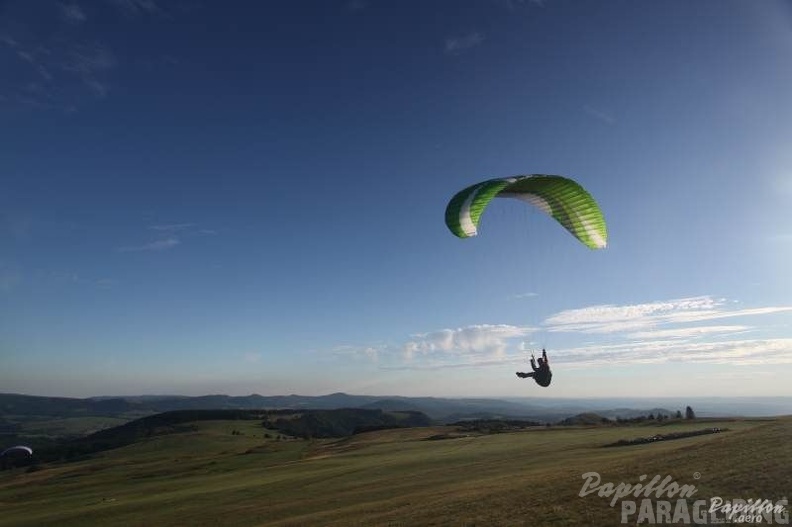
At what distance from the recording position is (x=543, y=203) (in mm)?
29438

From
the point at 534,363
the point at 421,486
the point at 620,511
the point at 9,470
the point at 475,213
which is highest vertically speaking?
the point at 475,213

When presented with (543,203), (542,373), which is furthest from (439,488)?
(543,203)

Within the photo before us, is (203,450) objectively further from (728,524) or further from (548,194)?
(728,524)

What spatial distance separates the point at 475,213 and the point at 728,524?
58.1 feet

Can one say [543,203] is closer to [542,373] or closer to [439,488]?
[542,373]

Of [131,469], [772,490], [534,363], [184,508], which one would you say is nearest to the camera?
[772,490]

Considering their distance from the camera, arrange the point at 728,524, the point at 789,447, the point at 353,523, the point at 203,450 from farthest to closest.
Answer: the point at 203,450 < the point at 353,523 < the point at 789,447 < the point at 728,524

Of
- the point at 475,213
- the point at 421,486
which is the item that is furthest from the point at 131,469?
the point at 475,213

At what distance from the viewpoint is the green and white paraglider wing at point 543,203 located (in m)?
26.8

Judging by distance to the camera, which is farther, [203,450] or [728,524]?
[203,450]

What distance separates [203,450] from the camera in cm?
10081

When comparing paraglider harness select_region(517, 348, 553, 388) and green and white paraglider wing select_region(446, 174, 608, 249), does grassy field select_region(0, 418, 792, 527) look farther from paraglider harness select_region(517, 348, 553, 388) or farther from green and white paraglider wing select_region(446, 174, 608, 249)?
green and white paraglider wing select_region(446, 174, 608, 249)

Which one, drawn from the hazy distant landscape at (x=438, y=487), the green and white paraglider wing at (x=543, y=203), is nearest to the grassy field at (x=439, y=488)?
the hazy distant landscape at (x=438, y=487)

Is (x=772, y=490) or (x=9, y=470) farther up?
(x=772, y=490)
